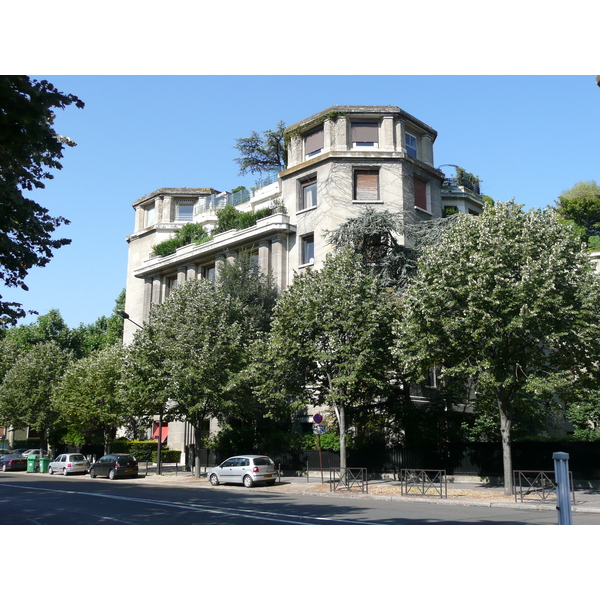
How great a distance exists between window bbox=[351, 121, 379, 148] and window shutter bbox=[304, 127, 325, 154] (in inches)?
85.3

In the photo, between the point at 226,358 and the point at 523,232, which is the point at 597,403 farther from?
the point at 226,358

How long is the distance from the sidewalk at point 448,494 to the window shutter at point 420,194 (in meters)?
18.5

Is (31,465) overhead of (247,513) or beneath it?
beneath

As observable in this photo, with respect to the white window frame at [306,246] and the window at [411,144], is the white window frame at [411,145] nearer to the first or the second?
the window at [411,144]

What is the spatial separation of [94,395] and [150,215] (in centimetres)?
2146

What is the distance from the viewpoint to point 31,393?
160 feet

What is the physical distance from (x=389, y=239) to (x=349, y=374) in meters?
10.7

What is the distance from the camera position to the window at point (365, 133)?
38125mm

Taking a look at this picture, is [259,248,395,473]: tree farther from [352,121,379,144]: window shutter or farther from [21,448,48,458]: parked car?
[21,448,48,458]: parked car

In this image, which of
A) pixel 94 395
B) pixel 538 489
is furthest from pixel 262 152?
pixel 538 489

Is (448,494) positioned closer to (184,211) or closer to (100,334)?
(184,211)

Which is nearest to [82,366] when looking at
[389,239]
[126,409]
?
[126,409]

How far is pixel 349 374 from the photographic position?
988 inches

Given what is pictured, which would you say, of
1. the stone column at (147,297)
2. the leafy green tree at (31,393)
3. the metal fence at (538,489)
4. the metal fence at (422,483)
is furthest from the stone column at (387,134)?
the leafy green tree at (31,393)
